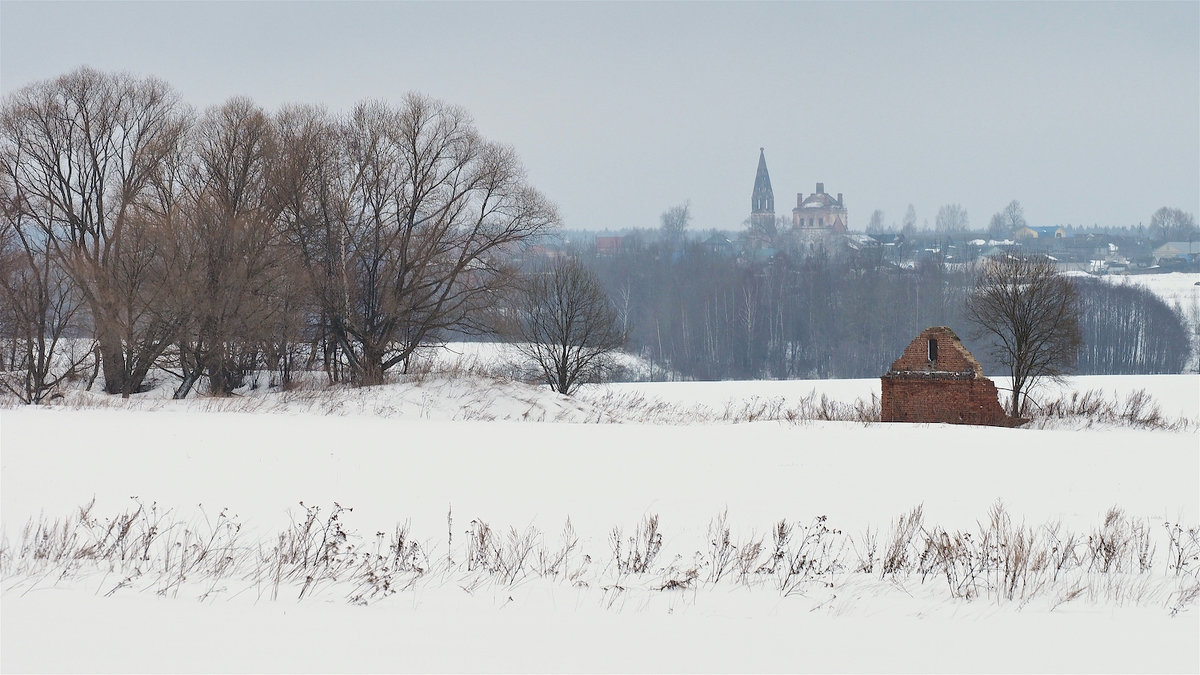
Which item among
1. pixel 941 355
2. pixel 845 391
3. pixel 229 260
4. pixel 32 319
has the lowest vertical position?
pixel 845 391

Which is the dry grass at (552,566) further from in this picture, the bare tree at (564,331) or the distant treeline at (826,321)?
the distant treeline at (826,321)

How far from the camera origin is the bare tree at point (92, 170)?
31.1 metres

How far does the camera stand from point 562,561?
9.72m

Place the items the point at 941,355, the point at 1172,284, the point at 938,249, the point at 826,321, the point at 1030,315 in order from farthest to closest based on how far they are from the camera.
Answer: the point at 938,249 → the point at 1172,284 → the point at 826,321 → the point at 1030,315 → the point at 941,355

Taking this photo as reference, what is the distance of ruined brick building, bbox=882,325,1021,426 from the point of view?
85.8 feet

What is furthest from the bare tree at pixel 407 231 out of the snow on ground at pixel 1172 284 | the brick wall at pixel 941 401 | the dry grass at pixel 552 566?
the snow on ground at pixel 1172 284

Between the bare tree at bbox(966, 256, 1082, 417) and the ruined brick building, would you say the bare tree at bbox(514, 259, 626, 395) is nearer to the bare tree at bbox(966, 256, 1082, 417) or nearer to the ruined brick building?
the bare tree at bbox(966, 256, 1082, 417)

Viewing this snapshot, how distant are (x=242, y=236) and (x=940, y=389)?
18695mm

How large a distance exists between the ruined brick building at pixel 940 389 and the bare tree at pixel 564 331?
15410 mm

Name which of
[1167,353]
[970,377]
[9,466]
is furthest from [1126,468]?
[1167,353]

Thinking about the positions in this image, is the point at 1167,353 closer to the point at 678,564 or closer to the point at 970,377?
the point at 970,377

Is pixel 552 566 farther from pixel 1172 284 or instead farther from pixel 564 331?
pixel 1172 284

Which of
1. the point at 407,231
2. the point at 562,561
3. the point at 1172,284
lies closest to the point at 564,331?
the point at 407,231

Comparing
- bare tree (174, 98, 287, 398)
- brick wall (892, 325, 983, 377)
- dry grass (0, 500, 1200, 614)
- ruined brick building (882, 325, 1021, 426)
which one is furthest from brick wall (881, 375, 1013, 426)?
bare tree (174, 98, 287, 398)
